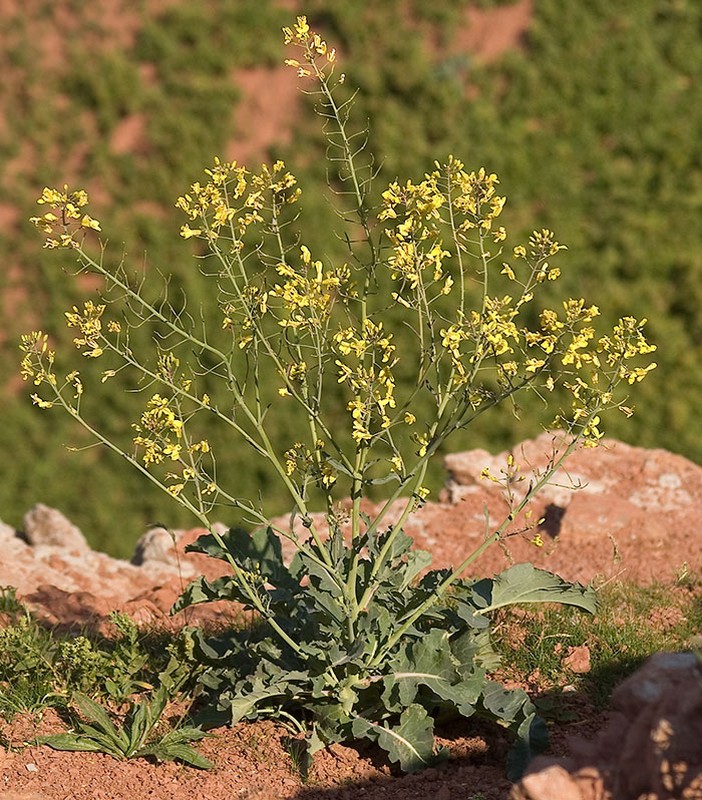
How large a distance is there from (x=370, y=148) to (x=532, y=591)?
573 centimetres

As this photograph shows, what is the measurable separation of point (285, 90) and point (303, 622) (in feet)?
21.7

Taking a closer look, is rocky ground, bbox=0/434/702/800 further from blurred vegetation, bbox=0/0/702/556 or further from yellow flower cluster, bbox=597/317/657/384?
blurred vegetation, bbox=0/0/702/556

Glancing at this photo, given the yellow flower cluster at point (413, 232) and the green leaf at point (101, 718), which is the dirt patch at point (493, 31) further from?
the green leaf at point (101, 718)

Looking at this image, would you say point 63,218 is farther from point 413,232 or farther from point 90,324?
point 413,232

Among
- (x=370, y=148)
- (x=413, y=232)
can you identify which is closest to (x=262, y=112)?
(x=370, y=148)

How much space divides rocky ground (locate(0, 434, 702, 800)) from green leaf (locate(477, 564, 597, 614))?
0.12 metres

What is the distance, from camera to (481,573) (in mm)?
4953

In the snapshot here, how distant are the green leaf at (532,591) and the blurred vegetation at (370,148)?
3683 mm

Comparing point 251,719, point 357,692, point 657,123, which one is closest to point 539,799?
point 357,692

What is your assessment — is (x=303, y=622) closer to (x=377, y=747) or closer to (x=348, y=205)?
(x=377, y=747)

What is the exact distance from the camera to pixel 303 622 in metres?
3.71

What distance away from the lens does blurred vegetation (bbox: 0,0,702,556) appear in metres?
7.90

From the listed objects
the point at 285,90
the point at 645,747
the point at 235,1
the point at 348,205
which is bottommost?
the point at 645,747

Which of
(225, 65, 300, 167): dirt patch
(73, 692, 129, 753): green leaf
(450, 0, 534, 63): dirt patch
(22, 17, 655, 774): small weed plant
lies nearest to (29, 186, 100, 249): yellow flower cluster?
(22, 17, 655, 774): small weed plant
